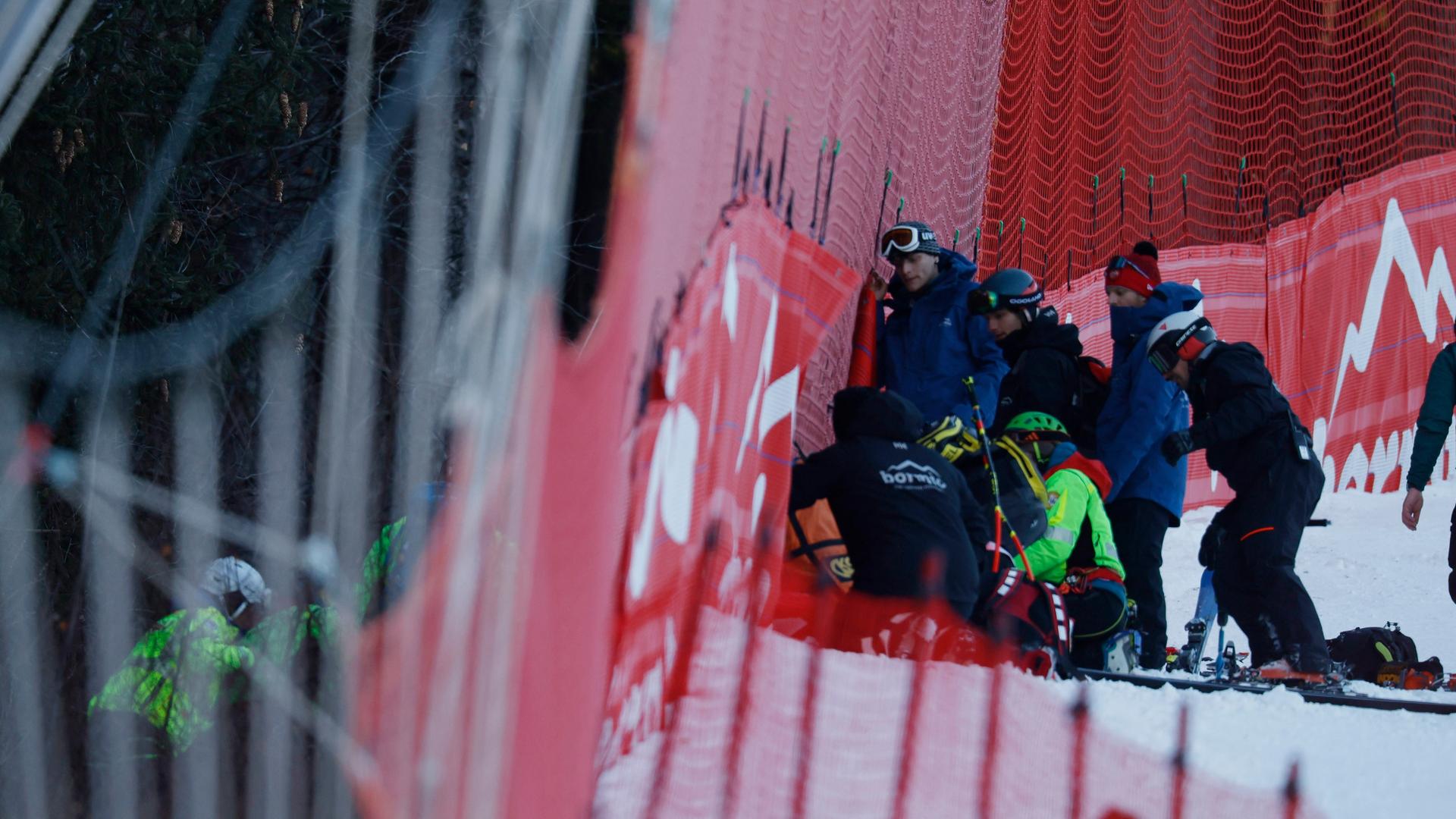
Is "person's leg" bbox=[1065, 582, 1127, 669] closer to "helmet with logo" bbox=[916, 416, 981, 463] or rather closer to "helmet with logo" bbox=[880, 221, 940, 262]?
"helmet with logo" bbox=[916, 416, 981, 463]

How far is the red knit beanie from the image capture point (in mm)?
5902

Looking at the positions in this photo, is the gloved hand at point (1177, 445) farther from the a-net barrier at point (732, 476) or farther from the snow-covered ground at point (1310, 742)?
the a-net barrier at point (732, 476)

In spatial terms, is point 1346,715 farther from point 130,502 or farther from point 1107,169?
point 1107,169

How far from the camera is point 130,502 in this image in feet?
11.3

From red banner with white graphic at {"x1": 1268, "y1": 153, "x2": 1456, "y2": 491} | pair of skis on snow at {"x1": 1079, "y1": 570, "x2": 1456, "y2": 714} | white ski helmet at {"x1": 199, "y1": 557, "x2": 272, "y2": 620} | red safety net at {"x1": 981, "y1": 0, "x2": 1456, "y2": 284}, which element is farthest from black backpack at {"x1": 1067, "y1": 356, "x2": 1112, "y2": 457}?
white ski helmet at {"x1": 199, "y1": 557, "x2": 272, "y2": 620}

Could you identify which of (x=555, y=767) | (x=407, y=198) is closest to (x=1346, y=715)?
(x=555, y=767)

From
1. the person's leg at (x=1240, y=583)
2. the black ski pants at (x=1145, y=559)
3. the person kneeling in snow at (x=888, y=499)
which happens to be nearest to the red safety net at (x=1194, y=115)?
the black ski pants at (x=1145, y=559)

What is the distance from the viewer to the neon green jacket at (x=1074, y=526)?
202 inches

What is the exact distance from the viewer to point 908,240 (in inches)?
220

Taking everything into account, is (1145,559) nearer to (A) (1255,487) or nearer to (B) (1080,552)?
(B) (1080,552)

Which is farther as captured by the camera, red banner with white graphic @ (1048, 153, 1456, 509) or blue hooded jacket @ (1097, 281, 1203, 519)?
red banner with white graphic @ (1048, 153, 1456, 509)

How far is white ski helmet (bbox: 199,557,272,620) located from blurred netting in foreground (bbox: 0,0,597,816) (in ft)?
0.09

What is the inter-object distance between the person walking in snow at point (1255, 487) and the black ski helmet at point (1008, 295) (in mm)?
608

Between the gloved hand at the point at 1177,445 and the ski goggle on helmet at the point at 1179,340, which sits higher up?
the ski goggle on helmet at the point at 1179,340
